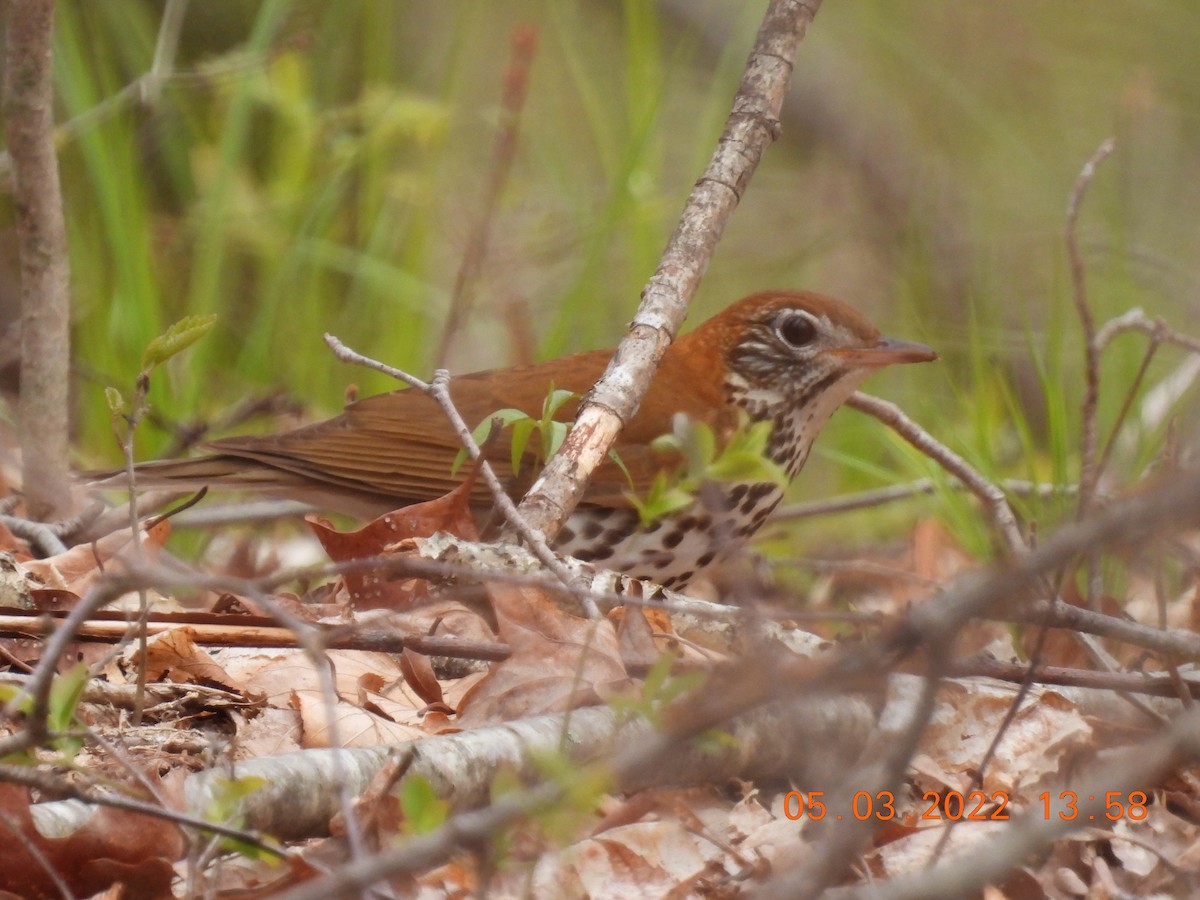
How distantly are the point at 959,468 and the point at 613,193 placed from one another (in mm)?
2096

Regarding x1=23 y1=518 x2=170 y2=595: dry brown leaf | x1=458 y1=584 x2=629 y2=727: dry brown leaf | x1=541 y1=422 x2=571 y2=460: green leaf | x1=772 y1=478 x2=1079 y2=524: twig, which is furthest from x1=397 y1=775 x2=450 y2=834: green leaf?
x1=772 y1=478 x2=1079 y2=524: twig

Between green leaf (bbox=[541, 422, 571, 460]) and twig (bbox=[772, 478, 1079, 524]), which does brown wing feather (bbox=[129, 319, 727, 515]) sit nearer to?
twig (bbox=[772, 478, 1079, 524])

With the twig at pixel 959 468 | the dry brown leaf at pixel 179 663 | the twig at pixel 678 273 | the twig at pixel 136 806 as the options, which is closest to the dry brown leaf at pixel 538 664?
the twig at pixel 678 273

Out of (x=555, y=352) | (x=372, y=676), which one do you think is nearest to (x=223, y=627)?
(x=372, y=676)

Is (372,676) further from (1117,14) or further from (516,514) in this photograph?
(1117,14)

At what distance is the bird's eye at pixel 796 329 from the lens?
13.9 ft

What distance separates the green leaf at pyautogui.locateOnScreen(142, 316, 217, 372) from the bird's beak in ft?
7.09

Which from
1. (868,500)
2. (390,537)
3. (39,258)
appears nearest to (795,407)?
(868,500)

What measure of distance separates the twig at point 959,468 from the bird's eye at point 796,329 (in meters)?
0.25

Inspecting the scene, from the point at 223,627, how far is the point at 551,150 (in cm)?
413

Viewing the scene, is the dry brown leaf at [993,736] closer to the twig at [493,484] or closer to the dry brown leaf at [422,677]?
the twig at [493,484]

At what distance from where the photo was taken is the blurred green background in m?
5.23
